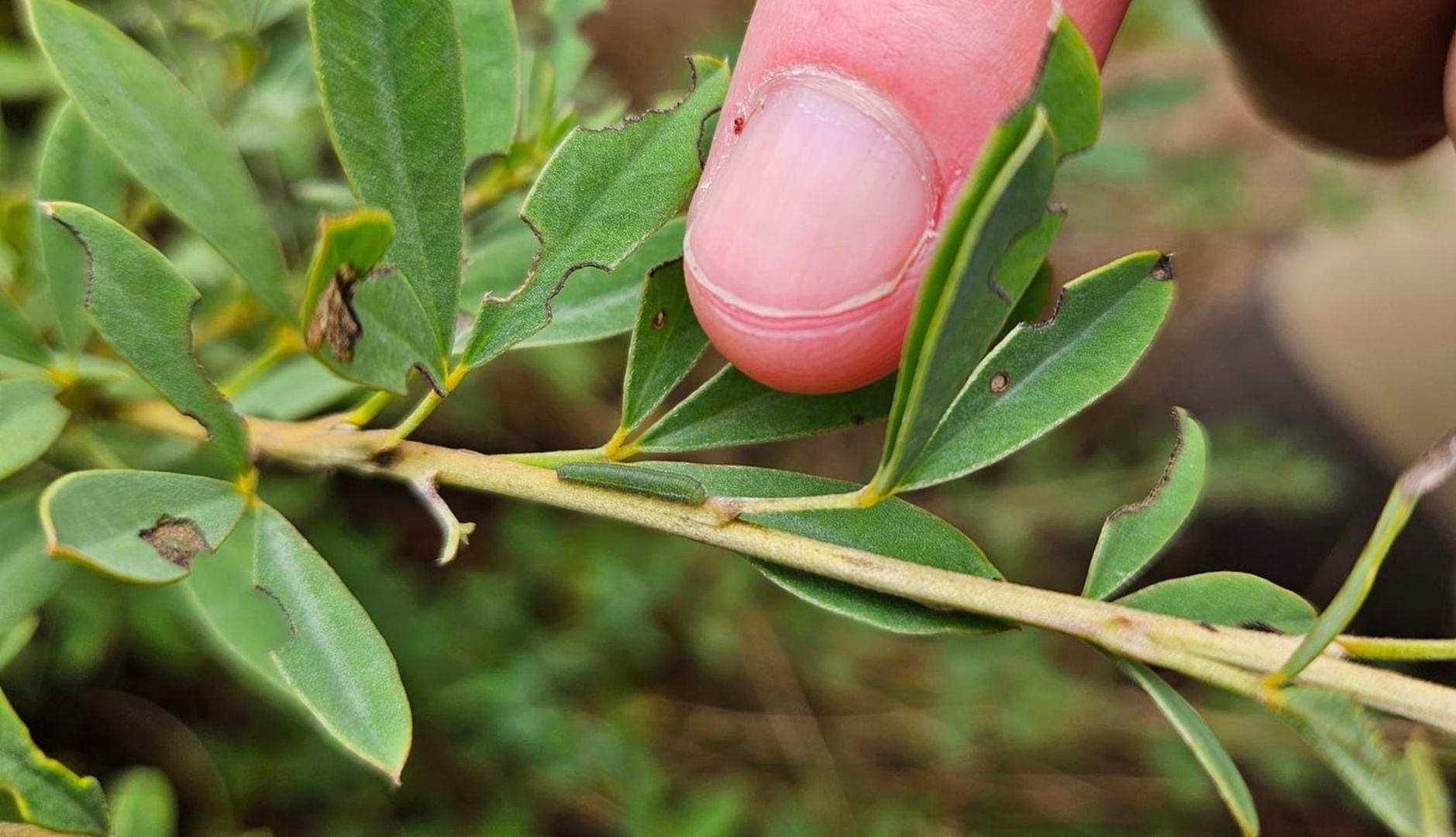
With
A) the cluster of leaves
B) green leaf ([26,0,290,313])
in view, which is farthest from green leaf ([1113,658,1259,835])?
green leaf ([26,0,290,313])

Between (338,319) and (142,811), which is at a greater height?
(338,319)

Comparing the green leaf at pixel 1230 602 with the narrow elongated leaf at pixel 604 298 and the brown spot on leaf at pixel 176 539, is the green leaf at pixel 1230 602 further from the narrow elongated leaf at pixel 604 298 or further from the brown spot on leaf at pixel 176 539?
the brown spot on leaf at pixel 176 539

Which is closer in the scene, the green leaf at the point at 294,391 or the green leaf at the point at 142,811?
the green leaf at the point at 142,811

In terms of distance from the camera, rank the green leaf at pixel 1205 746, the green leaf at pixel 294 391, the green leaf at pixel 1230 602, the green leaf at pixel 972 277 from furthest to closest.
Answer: the green leaf at pixel 294 391 → the green leaf at pixel 1230 602 → the green leaf at pixel 1205 746 → the green leaf at pixel 972 277

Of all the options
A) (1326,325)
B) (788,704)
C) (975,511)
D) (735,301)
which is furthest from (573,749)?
(1326,325)

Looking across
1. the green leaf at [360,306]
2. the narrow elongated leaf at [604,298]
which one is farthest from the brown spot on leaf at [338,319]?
the narrow elongated leaf at [604,298]

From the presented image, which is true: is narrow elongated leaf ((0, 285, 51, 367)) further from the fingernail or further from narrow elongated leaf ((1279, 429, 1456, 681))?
narrow elongated leaf ((1279, 429, 1456, 681))

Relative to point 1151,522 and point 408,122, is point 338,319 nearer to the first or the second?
point 408,122

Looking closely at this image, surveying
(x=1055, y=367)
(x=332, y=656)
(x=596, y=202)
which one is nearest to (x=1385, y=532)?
(x=1055, y=367)
